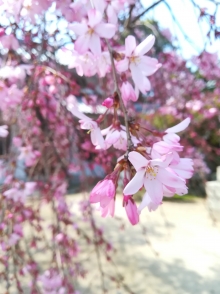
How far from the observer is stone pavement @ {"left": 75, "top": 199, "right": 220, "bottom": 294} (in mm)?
2027

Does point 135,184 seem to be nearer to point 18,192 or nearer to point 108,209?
point 108,209

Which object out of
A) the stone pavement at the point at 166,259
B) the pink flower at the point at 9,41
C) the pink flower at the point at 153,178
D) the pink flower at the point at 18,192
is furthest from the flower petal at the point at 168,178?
the stone pavement at the point at 166,259

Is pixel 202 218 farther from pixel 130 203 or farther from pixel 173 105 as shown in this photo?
pixel 130 203

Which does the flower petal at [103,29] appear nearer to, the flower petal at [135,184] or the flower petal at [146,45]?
the flower petal at [146,45]

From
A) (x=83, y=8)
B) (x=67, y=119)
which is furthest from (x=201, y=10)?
(x=67, y=119)

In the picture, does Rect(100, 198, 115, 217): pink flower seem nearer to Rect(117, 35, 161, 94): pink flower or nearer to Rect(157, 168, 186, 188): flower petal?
Rect(157, 168, 186, 188): flower petal

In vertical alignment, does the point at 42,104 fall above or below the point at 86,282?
above

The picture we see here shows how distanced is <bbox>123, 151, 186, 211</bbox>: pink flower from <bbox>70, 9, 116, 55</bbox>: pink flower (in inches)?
11.9

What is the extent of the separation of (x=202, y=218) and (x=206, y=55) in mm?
2053

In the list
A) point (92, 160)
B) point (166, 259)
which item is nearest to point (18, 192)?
point (92, 160)

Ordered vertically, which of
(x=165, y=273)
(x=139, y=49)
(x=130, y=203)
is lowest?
(x=165, y=273)

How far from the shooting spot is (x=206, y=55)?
1754mm

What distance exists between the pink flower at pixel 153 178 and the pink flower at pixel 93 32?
30cm

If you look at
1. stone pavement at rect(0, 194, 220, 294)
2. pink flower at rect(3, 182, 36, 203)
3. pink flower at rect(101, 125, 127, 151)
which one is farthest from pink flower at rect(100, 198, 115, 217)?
stone pavement at rect(0, 194, 220, 294)
